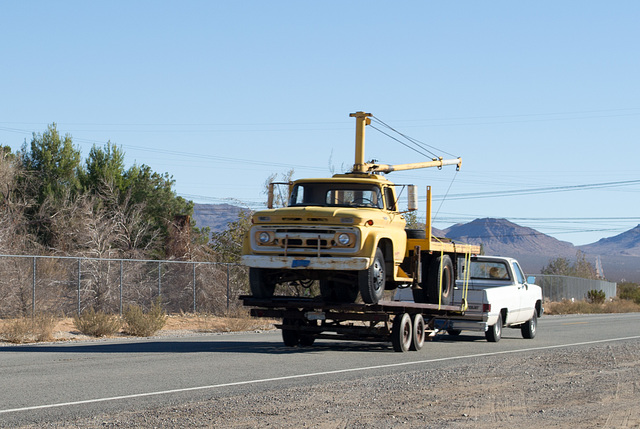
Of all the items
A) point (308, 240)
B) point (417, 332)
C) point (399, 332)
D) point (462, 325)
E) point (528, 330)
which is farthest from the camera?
point (528, 330)

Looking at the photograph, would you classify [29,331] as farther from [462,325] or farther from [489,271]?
[489,271]

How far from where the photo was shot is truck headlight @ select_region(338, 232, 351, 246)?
16.0 m

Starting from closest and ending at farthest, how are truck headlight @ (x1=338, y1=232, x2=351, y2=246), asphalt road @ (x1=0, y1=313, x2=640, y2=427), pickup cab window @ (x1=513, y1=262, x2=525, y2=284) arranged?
asphalt road @ (x1=0, y1=313, x2=640, y2=427), truck headlight @ (x1=338, y1=232, x2=351, y2=246), pickup cab window @ (x1=513, y1=262, x2=525, y2=284)

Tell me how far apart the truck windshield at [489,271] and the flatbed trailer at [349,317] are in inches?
175

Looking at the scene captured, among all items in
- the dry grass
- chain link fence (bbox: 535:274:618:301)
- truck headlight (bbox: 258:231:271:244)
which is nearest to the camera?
truck headlight (bbox: 258:231:271:244)

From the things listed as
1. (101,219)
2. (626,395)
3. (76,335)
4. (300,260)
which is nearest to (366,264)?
(300,260)

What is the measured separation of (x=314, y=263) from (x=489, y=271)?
812 centimetres

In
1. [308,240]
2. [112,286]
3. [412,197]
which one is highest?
[412,197]

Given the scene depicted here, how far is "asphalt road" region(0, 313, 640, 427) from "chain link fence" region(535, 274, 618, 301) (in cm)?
3814

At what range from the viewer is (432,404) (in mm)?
10469

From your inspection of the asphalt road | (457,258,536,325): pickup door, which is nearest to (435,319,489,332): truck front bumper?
the asphalt road

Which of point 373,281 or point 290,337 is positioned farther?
point 290,337

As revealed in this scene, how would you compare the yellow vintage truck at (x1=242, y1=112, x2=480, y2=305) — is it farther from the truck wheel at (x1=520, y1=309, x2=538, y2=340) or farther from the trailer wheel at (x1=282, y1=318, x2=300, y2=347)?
the truck wheel at (x1=520, y1=309, x2=538, y2=340)

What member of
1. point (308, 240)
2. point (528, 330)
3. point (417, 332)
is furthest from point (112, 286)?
point (308, 240)
